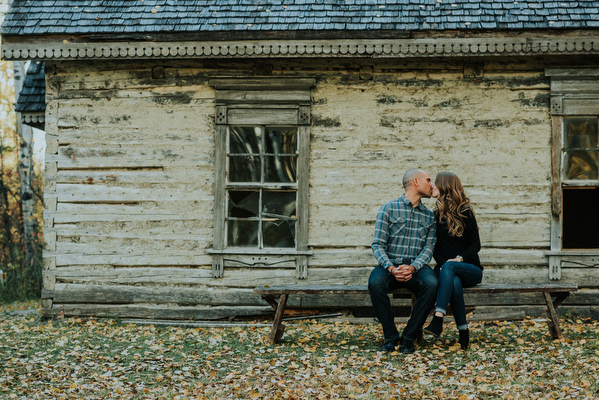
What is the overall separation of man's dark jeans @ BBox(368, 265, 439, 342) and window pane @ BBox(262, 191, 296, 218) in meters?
2.30

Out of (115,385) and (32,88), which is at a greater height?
(32,88)

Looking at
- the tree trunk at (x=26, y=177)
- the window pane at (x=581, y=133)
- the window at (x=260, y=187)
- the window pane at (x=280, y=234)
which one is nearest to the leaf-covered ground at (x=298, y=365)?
the window pane at (x=280, y=234)

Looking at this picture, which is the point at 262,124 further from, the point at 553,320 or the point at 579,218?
the point at 579,218

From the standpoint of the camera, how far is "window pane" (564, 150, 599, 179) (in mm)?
7500

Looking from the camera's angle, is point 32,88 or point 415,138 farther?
point 32,88

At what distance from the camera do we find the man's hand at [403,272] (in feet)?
18.1

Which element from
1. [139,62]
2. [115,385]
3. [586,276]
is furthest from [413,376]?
[139,62]

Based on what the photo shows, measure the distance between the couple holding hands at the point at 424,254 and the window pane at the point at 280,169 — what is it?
2.21 meters

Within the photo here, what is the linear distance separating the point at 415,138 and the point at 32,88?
613cm

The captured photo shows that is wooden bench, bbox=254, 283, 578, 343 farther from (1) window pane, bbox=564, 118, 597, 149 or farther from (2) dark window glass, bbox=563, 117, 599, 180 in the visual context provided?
(1) window pane, bbox=564, 118, 597, 149

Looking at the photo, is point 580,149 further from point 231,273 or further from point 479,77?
point 231,273

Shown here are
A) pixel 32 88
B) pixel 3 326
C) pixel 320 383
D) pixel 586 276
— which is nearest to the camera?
pixel 320 383

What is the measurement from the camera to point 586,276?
24.2 feet

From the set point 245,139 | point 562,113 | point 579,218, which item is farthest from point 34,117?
point 579,218
